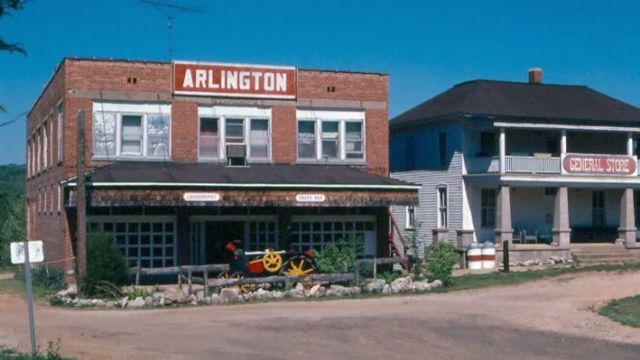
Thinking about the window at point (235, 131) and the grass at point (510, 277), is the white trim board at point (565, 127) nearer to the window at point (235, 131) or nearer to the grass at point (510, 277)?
the grass at point (510, 277)

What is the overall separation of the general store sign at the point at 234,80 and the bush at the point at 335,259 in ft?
20.6

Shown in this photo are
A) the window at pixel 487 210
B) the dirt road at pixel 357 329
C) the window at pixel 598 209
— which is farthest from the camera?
the window at pixel 598 209

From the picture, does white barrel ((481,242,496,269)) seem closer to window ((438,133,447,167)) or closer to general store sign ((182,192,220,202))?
window ((438,133,447,167))

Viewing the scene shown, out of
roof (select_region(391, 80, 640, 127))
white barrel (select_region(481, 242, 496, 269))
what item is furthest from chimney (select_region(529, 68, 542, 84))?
white barrel (select_region(481, 242, 496, 269))

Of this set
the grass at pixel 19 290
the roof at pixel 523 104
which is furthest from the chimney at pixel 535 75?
the grass at pixel 19 290

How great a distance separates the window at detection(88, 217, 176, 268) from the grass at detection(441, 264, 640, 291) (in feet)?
30.0

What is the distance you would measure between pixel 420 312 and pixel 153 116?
13.2m

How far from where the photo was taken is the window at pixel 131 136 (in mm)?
31734

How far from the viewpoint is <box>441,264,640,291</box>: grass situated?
2912cm

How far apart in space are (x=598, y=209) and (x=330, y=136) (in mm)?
15807

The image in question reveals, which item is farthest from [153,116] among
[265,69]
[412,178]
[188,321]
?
[412,178]

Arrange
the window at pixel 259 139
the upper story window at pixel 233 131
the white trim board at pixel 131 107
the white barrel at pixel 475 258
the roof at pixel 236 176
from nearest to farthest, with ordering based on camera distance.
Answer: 1. the roof at pixel 236 176
2. the white trim board at pixel 131 107
3. the upper story window at pixel 233 131
4. the window at pixel 259 139
5. the white barrel at pixel 475 258

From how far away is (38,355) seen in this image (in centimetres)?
1473

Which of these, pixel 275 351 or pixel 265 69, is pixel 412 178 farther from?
pixel 275 351
